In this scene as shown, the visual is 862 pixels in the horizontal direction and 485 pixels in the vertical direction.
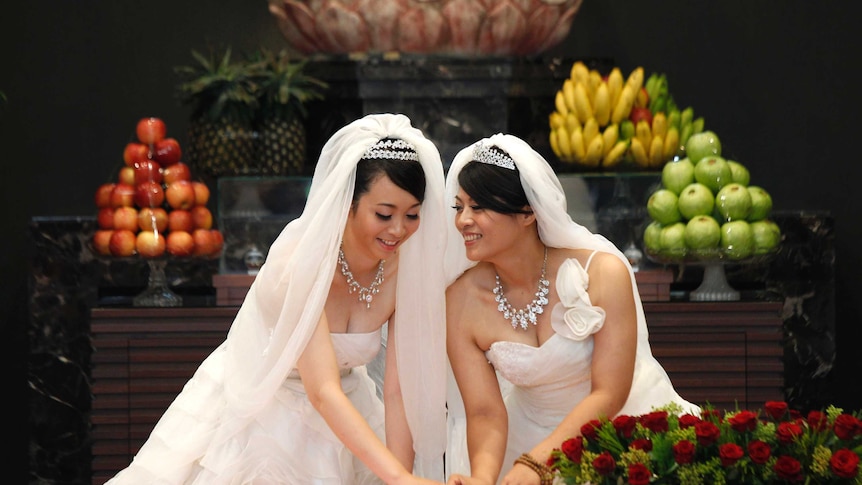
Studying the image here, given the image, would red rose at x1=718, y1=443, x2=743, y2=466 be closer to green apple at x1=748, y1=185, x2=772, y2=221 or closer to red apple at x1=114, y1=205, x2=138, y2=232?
green apple at x1=748, y1=185, x2=772, y2=221

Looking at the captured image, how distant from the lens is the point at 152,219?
487 centimetres

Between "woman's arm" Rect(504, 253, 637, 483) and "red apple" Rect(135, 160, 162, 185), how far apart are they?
2084mm

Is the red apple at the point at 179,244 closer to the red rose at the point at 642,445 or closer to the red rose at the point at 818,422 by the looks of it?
the red rose at the point at 642,445

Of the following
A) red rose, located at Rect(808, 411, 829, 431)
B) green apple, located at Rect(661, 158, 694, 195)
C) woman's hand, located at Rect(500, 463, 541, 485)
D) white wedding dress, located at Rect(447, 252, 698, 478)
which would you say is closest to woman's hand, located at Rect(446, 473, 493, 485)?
woman's hand, located at Rect(500, 463, 541, 485)

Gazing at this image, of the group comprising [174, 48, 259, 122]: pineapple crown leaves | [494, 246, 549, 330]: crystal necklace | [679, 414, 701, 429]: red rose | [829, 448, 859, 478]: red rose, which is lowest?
[829, 448, 859, 478]: red rose

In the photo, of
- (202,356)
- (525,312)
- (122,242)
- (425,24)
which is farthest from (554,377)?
(425,24)

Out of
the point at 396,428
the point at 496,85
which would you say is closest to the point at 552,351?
the point at 396,428

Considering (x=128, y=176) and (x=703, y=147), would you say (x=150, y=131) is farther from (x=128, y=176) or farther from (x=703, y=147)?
(x=703, y=147)

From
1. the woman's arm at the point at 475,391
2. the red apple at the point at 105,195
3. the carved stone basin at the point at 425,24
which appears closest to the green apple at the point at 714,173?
the carved stone basin at the point at 425,24

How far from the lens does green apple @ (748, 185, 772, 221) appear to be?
4785 mm

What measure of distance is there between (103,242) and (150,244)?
0.65ft

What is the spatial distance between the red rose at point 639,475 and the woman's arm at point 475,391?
76 cm

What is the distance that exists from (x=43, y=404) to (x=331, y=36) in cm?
197

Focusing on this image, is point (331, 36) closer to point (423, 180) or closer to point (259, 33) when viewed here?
point (259, 33)
